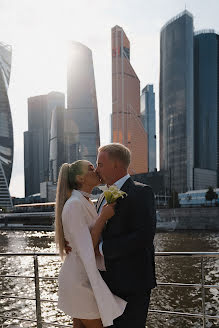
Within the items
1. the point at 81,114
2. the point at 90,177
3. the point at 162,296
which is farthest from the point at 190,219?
the point at 81,114

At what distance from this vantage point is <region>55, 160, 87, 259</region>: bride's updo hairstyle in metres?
2.35

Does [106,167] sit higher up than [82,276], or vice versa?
[106,167]

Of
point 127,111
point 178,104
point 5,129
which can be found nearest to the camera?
point 5,129

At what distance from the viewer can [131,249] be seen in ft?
6.80

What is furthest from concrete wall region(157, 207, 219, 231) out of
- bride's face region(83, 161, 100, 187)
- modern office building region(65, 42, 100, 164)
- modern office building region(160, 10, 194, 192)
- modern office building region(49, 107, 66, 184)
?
modern office building region(49, 107, 66, 184)

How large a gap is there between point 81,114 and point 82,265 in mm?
137895

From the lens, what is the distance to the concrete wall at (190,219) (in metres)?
58.6

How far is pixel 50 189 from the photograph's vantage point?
472 feet

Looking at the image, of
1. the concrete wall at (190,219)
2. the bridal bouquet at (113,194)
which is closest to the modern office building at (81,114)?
the concrete wall at (190,219)

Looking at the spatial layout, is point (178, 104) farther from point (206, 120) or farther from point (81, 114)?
point (81, 114)

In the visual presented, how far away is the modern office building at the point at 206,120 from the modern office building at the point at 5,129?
217 ft

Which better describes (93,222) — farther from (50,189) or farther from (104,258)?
(50,189)

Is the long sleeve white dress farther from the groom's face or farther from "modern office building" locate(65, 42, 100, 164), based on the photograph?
"modern office building" locate(65, 42, 100, 164)

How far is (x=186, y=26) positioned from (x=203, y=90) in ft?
85.7
